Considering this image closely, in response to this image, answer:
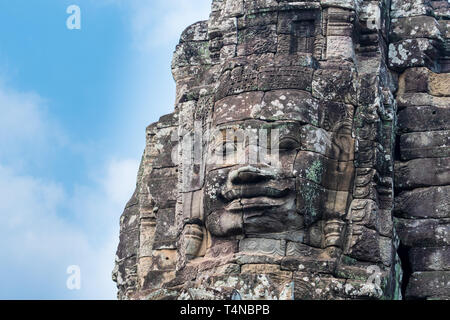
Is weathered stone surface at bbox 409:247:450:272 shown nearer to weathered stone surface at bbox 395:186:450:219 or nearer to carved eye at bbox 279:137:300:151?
weathered stone surface at bbox 395:186:450:219

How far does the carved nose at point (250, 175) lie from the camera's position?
2467cm

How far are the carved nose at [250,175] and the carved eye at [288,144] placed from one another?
1.55ft

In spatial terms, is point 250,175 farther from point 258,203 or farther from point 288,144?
point 288,144

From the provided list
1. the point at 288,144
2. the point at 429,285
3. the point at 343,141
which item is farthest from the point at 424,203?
the point at 288,144

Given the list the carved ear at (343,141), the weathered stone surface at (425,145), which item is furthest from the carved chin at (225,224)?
the weathered stone surface at (425,145)

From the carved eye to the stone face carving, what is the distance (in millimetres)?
18

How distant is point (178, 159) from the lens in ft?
86.5

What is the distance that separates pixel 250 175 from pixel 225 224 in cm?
74

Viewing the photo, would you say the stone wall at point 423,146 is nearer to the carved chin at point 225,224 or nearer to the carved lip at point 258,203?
the carved lip at point 258,203

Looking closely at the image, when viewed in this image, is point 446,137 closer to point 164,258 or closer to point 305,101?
point 305,101

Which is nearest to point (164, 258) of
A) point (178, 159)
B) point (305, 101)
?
point (178, 159)

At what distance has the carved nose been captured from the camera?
2467 centimetres

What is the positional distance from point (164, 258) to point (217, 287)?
7.98 feet

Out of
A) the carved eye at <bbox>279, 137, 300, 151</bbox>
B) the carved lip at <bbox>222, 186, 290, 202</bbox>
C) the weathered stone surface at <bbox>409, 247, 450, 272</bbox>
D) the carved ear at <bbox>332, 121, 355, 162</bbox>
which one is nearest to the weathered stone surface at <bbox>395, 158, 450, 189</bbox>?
the weathered stone surface at <bbox>409, 247, 450, 272</bbox>
